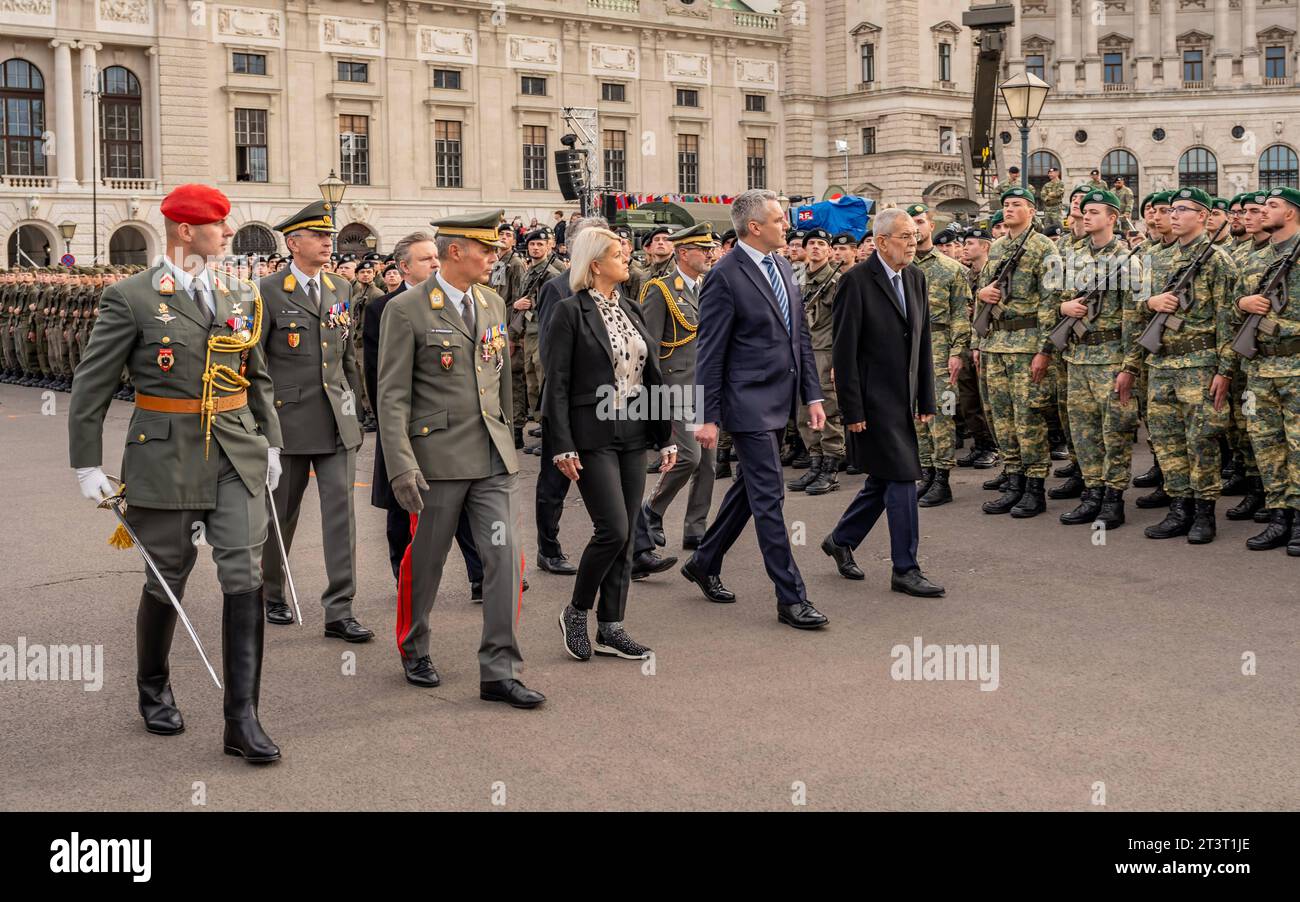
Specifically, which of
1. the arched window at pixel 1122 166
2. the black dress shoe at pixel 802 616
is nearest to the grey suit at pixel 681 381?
the black dress shoe at pixel 802 616

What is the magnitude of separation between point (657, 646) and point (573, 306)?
1771 millimetres

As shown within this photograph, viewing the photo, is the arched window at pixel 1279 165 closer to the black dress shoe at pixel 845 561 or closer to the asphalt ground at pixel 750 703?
the asphalt ground at pixel 750 703

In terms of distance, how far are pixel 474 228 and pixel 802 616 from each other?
2.68 m

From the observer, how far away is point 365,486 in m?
13.4

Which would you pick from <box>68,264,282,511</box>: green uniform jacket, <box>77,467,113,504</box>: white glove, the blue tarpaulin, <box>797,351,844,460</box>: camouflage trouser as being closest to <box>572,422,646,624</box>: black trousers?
<box>68,264,282,511</box>: green uniform jacket

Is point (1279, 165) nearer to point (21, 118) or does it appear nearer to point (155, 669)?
point (21, 118)

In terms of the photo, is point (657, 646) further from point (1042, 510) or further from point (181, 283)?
point (1042, 510)

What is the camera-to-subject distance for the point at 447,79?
56.9 meters

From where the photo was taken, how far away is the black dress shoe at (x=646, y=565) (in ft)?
29.3

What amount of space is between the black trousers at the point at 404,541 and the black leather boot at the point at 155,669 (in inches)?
92.4

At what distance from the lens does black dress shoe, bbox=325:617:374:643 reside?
288 inches

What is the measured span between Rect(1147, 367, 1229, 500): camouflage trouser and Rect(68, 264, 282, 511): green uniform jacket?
21.8 ft

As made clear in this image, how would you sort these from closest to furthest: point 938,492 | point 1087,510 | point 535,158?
point 1087,510, point 938,492, point 535,158

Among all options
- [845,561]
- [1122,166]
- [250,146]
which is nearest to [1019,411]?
[845,561]
